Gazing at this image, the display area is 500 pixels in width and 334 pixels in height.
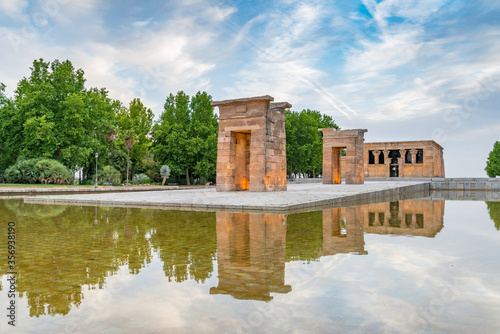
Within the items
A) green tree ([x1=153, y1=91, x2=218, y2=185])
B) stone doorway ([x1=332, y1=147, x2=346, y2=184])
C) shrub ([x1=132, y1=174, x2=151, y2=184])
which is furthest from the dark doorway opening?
shrub ([x1=132, y1=174, x2=151, y2=184])

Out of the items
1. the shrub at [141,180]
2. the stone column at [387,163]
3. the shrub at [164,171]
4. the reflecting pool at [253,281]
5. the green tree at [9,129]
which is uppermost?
the green tree at [9,129]

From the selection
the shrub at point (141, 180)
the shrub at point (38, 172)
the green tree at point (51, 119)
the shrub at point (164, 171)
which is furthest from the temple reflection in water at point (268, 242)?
the shrub at point (141, 180)

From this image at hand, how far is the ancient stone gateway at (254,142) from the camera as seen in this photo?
20.6m

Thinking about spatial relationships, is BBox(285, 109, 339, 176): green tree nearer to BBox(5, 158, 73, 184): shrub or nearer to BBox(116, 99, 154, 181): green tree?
BBox(116, 99, 154, 181): green tree

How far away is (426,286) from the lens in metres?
4.00

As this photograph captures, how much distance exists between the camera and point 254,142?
20719 mm

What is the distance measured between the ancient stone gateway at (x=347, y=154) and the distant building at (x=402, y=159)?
20.3 metres

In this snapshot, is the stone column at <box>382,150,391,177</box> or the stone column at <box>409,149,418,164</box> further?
the stone column at <box>382,150,391,177</box>

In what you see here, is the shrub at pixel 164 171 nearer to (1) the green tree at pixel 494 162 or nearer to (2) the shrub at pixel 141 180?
(2) the shrub at pixel 141 180

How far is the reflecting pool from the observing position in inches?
122

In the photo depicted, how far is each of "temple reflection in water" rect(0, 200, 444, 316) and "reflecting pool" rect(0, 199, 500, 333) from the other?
0.08ft

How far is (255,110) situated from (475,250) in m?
15.6

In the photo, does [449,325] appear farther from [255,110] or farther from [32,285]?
[255,110]

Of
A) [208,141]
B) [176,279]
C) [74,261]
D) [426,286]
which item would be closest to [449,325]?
[426,286]
